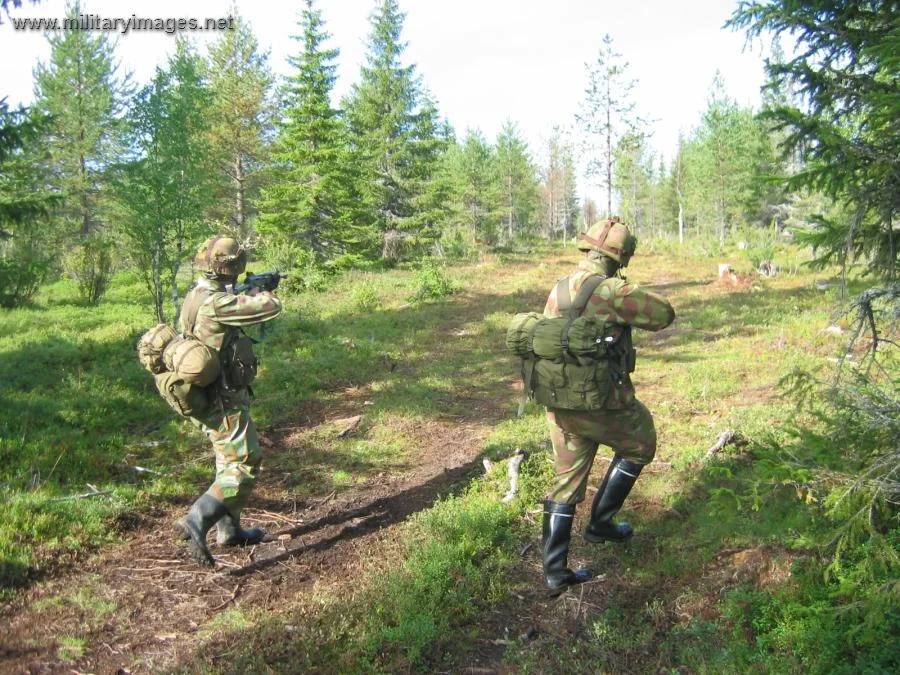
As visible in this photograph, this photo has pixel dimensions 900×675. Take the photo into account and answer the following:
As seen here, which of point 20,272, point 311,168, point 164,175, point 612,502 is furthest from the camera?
point 311,168

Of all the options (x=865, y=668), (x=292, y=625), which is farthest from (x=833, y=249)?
(x=292, y=625)

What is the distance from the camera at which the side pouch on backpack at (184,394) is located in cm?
456

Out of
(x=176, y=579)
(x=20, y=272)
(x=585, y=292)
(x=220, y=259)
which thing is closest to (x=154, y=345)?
(x=220, y=259)

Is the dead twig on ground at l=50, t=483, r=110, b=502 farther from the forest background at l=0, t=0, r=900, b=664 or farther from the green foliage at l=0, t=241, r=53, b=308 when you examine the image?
the green foliage at l=0, t=241, r=53, b=308

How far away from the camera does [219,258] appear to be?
4.74 metres

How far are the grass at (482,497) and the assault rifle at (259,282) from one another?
2310 millimetres

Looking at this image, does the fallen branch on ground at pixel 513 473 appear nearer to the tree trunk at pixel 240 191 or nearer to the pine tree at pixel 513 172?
the tree trunk at pixel 240 191

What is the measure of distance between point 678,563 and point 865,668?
157cm

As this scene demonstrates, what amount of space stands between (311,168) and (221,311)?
667 inches

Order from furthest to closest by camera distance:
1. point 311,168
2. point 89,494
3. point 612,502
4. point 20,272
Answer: point 311,168 < point 20,272 < point 89,494 < point 612,502

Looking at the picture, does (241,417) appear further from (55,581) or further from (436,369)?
(436,369)

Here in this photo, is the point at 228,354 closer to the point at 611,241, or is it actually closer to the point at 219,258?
the point at 219,258

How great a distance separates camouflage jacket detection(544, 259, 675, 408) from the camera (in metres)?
3.81

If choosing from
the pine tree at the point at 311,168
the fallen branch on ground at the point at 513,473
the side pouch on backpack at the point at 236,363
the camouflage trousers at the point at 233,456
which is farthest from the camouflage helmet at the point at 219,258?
the pine tree at the point at 311,168
